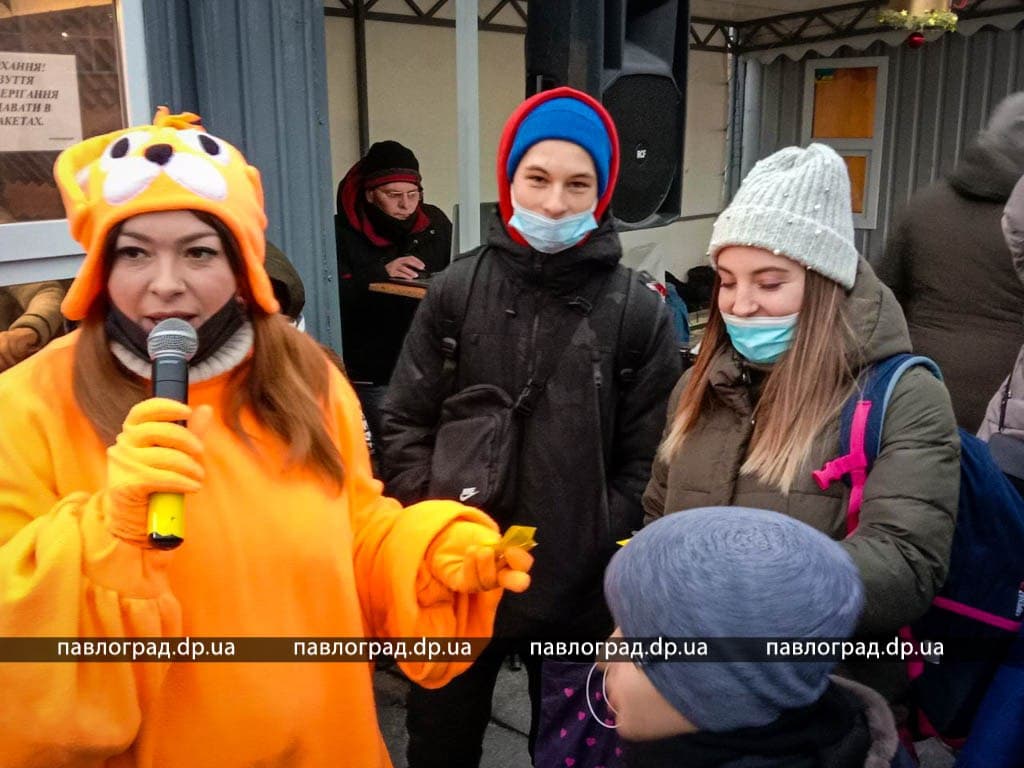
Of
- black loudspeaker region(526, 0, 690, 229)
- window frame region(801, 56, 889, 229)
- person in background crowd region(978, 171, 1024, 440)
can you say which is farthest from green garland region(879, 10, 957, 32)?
person in background crowd region(978, 171, 1024, 440)

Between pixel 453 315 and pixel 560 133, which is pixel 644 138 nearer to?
pixel 560 133

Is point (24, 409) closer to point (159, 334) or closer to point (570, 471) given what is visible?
point (159, 334)

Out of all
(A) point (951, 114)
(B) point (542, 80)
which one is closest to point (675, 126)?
(B) point (542, 80)

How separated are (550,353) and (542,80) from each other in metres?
1.48

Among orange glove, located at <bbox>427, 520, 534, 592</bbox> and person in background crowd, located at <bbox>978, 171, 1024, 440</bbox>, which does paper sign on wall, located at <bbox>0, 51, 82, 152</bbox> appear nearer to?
orange glove, located at <bbox>427, 520, 534, 592</bbox>

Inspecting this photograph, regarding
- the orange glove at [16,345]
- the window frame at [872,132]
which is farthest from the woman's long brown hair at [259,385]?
the window frame at [872,132]

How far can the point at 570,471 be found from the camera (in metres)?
1.95

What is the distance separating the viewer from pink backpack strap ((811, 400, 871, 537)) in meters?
1.38

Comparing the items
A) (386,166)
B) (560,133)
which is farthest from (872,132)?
(560,133)

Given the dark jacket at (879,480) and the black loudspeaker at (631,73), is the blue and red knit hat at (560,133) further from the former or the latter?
the black loudspeaker at (631,73)

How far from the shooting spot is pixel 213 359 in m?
1.32

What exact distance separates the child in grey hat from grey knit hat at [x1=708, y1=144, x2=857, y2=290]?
2.04ft

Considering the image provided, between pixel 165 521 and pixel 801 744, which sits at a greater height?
pixel 165 521

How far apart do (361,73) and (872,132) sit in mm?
5591
